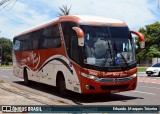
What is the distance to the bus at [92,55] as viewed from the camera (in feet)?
45.5

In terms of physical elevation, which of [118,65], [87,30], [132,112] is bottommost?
[132,112]

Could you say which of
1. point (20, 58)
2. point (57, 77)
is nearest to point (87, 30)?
point (57, 77)

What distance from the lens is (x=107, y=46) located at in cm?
1421

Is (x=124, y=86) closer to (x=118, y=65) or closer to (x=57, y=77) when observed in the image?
(x=118, y=65)

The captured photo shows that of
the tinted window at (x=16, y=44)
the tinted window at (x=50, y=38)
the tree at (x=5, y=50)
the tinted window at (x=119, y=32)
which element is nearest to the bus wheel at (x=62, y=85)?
the tinted window at (x=50, y=38)

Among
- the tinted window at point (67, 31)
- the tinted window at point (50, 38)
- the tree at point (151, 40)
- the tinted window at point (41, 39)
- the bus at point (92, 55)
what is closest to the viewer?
the bus at point (92, 55)

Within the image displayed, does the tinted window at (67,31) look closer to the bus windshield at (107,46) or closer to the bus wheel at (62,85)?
the bus windshield at (107,46)

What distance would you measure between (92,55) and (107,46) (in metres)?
0.75

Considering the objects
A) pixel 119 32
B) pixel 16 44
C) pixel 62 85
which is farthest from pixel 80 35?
pixel 16 44

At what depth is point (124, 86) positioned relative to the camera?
14469 mm

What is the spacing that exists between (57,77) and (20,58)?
774 cm

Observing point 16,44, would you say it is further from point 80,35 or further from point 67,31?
point 80,35

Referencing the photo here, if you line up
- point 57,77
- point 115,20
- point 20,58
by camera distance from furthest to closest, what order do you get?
point 20,58, point 57,77, point 115,20

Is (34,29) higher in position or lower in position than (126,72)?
higher
